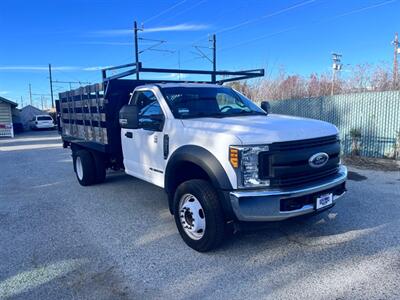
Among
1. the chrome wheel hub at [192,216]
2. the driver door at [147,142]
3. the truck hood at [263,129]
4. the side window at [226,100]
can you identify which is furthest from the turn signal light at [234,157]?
the side window at [226,100]

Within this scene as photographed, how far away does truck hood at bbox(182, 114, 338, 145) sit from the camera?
11.4ft

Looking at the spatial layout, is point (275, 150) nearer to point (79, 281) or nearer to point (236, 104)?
point (236, 104)

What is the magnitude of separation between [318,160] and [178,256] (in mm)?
1997

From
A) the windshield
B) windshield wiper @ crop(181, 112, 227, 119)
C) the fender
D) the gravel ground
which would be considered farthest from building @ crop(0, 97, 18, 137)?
the fender

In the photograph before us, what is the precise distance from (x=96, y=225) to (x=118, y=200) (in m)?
1.28

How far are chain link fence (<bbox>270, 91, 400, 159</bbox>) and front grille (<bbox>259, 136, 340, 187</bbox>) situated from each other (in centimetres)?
704

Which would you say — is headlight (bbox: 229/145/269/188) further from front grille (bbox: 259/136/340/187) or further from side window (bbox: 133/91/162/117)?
side window (bbox: 133/91/162/117)

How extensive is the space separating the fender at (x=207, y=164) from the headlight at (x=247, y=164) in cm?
15

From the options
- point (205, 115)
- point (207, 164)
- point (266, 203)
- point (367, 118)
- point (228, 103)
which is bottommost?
point (266, 203)

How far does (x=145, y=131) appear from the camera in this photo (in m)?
5.05

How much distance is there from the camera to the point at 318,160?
3744 mm

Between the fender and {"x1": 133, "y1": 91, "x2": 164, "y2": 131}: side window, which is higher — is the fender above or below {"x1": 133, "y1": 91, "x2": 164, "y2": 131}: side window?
below

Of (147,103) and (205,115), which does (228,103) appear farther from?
(147,103)

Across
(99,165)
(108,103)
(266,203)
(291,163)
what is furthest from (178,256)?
(99,165)
